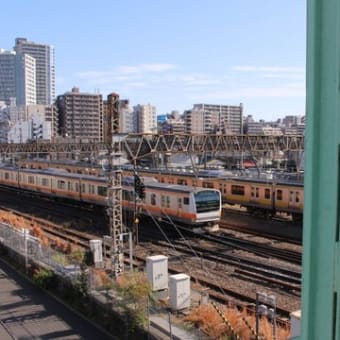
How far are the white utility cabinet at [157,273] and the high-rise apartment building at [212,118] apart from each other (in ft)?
347

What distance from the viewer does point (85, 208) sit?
108ft

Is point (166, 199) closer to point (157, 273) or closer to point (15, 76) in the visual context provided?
point (157, 273)

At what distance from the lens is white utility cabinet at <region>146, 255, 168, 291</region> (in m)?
12.6

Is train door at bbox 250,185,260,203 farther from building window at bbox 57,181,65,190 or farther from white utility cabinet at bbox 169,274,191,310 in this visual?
white utility cabinet at bbox 169,274,191,310

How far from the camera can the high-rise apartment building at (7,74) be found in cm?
17438

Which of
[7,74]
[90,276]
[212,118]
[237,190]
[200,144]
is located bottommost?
[90,276]

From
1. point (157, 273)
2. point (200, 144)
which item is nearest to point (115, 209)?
point (157, 273)

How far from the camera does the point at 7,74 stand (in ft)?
579

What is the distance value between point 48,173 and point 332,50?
35818 millimetres

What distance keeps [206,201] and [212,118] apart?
135m

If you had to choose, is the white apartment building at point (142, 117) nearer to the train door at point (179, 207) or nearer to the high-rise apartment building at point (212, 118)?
the high-rise apartment building at point (212, 118)

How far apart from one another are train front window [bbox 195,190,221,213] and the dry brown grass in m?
12.3

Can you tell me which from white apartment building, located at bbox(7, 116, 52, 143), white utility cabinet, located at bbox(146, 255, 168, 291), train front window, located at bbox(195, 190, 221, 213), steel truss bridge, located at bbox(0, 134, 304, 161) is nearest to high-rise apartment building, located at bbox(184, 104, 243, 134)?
white apartment building, located at bbox(7, 116, 52, 143)

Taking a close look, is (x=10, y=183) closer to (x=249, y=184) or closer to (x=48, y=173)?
(x=48, y=173)
